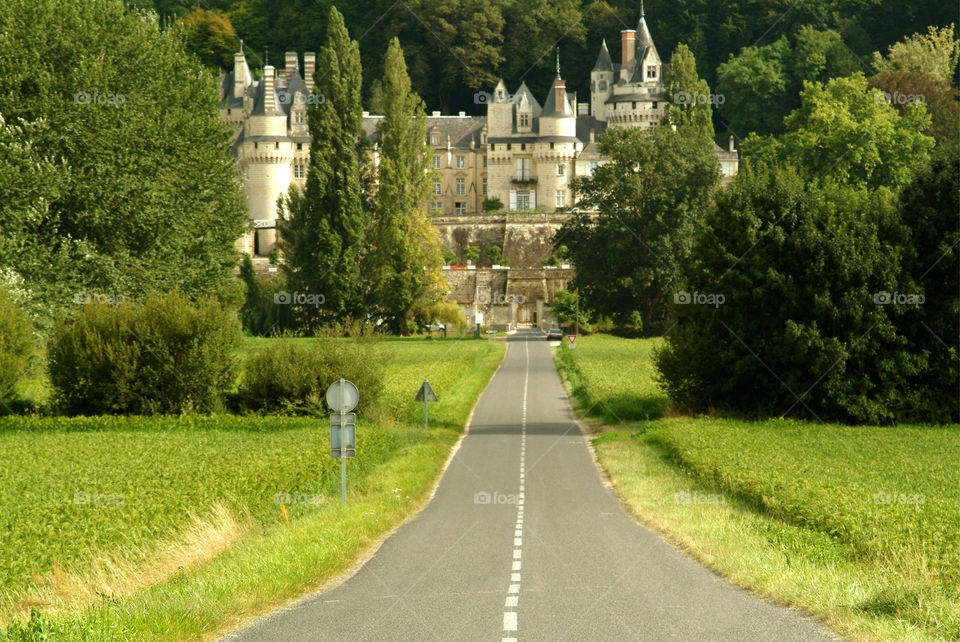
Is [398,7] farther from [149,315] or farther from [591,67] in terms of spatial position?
[149,315]

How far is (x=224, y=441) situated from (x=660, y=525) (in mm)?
16326

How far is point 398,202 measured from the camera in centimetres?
8400

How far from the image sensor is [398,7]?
15175 cm

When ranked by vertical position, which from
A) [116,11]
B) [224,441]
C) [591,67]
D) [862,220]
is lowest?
[224,441]

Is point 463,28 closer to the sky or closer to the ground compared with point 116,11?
closer to the sky

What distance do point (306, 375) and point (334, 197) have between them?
41.6 meters

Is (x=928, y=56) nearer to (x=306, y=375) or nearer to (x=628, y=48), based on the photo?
(x=628, y=48)

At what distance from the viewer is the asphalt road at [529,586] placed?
1330 cm

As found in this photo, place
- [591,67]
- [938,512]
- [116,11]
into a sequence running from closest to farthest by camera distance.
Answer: [938,512] → [116,11] → [591,67]

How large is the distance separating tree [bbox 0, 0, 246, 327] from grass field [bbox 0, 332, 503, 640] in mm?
10229

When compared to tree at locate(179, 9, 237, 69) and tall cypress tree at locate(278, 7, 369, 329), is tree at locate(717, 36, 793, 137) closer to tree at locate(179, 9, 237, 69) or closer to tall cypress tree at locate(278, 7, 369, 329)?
tree at locate(179, 9, 237, 69)

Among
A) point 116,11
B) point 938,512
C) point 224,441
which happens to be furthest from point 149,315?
point 938,512

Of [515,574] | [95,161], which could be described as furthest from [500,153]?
[515,574]

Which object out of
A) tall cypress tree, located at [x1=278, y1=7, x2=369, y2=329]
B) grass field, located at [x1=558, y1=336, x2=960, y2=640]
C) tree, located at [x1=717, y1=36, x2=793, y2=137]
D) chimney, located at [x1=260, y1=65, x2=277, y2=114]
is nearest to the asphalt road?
grass field, located at [x1=558, y1=336, x2=960, y2=640]
